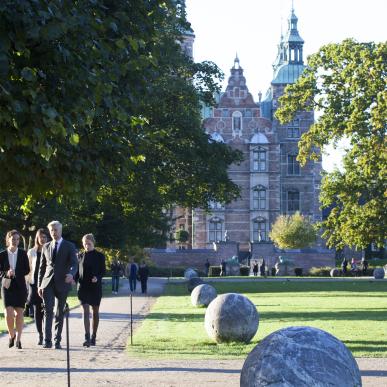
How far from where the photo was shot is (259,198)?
103m

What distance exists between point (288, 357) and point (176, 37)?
1394 inches

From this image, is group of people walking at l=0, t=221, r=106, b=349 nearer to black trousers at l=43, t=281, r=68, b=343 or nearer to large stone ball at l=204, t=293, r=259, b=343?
black trousers at l=43, t=281, r=68, b=343

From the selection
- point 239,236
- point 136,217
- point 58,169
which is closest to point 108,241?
point 136,217

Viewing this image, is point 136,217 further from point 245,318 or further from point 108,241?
point 245,318

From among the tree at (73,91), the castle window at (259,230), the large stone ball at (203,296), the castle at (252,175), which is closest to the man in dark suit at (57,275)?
the tree at (73,91)

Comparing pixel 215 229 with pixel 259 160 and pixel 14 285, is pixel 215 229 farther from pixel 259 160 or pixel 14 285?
pixel 14 285

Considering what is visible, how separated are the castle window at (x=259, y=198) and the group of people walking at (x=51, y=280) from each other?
8602cm

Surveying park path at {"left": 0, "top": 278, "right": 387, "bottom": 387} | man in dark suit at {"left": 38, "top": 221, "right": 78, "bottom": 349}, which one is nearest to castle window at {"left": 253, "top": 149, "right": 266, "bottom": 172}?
park path at {"left": 0, "top": 278, "right": 387, "bottom": 387}

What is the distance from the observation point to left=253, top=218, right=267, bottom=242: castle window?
102375mm

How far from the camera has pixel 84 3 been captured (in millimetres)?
10727

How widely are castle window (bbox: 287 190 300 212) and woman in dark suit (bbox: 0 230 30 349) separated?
89158 millimetres

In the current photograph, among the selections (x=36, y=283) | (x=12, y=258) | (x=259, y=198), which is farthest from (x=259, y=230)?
(x=12, y=258)

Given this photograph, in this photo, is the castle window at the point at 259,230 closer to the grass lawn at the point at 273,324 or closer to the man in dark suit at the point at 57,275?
the grass lawn at the point at 273,324

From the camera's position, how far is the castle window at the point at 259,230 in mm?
102375
